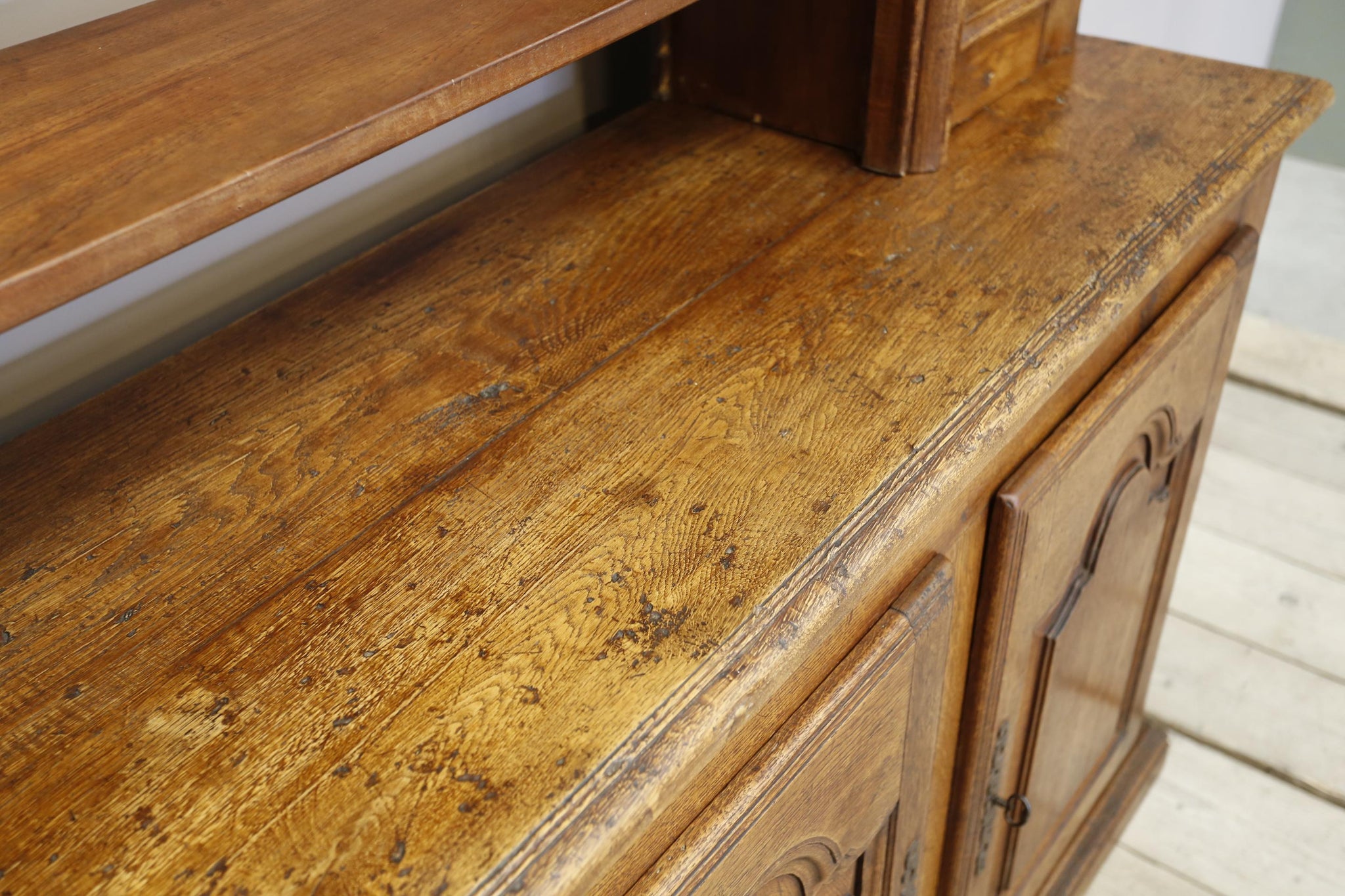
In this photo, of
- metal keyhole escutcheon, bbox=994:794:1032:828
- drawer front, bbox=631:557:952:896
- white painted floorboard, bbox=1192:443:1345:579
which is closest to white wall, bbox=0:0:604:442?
drawer front, bbox=631:557:952:896

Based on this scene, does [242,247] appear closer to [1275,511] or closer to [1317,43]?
[1275,511]

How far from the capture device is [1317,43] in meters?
2.44

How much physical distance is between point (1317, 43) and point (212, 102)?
8.61 ft

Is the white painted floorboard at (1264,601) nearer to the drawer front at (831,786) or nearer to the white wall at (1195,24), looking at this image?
the white wall at (1195,24)

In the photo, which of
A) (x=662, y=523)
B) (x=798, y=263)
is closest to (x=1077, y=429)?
(x=798, y=263)

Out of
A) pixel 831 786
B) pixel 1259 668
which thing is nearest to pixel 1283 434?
pixel 1259 668

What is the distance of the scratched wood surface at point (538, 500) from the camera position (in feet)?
1.49

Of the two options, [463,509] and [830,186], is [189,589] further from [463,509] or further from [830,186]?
[830,186]

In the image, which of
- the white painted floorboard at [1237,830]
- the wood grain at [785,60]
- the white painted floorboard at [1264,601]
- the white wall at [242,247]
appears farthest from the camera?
the white painted floorboard at [1264,601]

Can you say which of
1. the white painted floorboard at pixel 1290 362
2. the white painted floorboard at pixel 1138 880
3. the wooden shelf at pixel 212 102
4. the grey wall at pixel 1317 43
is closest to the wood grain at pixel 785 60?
the wooden shelf at pixel 212 102

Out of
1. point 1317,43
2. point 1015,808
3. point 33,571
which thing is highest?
point 33,571

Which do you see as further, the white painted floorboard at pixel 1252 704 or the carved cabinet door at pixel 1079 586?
the white painted floorboard at pixel 1252 704

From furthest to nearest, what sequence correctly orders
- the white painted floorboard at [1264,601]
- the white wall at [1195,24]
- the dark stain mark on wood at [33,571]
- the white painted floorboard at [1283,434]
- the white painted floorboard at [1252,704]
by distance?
1. the white painted floorboard at [1283,434]
2. the white wall at [1195,24]
3. the white painted floorboard at [1264,601]
4. the white painted floorboard at [1252,704]
5. the dark stain mark on wood at [33,571]

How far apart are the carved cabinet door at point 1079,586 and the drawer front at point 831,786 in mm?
120
